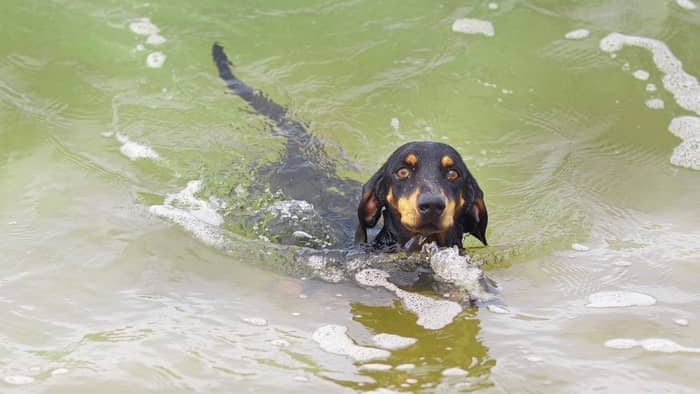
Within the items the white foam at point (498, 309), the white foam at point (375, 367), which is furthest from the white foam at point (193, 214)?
the white foam at point (375, 367)

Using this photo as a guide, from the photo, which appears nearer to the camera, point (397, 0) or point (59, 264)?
point (59, 264)

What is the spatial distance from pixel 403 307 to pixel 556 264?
1.13 metres

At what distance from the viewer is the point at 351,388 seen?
3.31 metres

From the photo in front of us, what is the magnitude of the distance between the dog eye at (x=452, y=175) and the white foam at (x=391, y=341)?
1.10 m

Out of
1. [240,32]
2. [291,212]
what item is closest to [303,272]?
[291,212]

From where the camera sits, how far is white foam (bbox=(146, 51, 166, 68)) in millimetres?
7578

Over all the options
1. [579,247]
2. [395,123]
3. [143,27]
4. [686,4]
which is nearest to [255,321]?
[579,247]

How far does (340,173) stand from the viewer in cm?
653

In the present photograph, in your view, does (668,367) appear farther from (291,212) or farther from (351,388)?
(291,212)

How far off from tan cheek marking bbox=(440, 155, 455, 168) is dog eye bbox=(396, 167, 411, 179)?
19cm

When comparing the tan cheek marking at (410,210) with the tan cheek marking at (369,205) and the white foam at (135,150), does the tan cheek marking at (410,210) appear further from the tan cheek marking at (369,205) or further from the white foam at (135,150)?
the white foam at (135,150)

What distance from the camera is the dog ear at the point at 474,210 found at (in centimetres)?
485

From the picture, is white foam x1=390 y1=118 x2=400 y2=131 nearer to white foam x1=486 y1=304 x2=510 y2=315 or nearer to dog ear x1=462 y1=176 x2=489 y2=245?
dog ear x1=462 y1=176 x2=489 y2=245

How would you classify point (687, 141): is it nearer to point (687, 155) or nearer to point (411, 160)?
point (687, 155)
